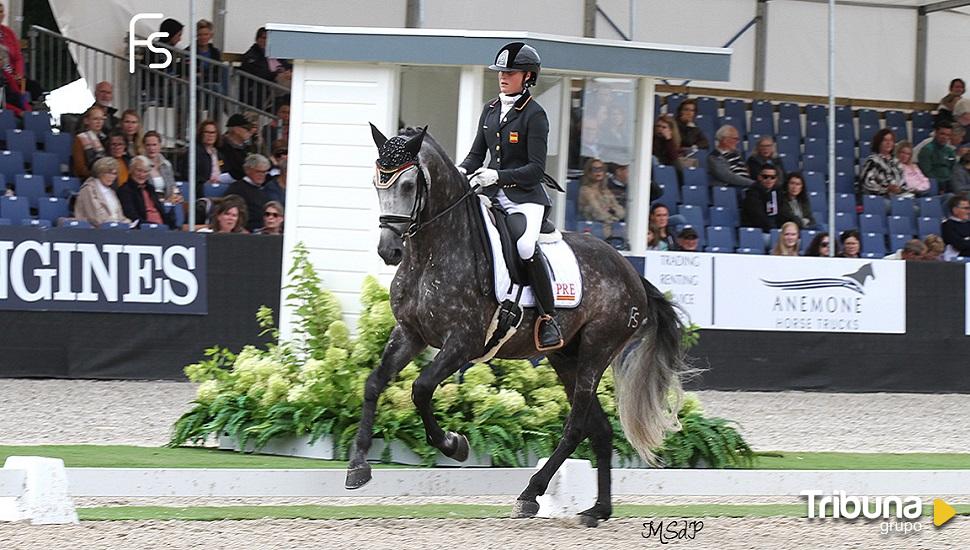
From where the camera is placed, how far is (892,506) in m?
8.45

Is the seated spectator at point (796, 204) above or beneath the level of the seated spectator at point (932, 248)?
above

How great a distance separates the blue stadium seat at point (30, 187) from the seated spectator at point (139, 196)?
843 millimetres

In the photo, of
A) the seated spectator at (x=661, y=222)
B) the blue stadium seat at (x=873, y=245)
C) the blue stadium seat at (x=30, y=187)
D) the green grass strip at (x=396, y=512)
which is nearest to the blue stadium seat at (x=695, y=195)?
the seated spectator at (x=661, y=222)

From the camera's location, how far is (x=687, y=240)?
14.5 metres

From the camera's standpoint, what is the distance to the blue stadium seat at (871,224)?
1759 centimetres

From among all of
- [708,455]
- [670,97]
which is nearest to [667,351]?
Result: [708,455]

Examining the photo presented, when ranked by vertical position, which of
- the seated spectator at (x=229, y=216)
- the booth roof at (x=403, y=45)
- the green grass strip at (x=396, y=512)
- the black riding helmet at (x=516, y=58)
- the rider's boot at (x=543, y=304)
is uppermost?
the booth roof at (x=403, y=45)

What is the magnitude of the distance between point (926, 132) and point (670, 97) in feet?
14.5

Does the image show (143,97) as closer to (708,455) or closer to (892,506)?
(708,455)

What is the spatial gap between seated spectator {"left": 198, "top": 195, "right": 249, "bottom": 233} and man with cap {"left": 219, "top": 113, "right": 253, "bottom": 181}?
3.85 ft

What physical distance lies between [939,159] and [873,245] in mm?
2507

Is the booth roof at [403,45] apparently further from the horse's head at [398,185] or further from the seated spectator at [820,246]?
the seated spectator at [820,246]

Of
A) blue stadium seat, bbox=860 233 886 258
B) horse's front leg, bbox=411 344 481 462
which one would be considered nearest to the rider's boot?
horse's front leg, bbox=411 344 481 462

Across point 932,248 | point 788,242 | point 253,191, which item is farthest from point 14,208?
point 932,248
